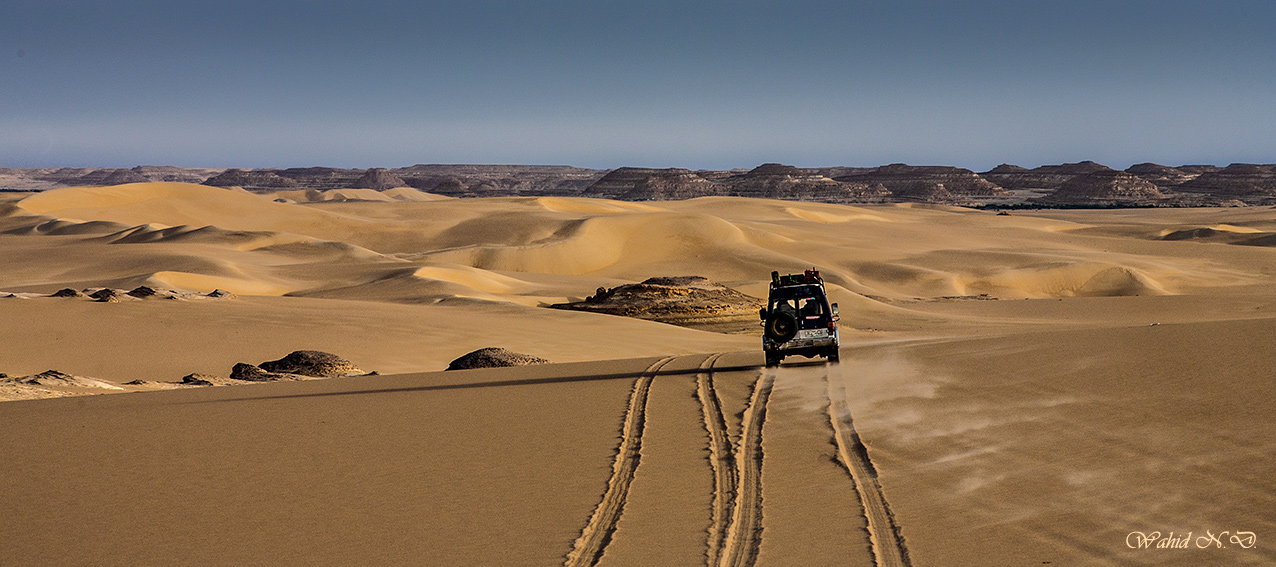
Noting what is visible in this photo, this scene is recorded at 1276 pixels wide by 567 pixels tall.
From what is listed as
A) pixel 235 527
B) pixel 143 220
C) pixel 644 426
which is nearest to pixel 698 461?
pixel 644 426

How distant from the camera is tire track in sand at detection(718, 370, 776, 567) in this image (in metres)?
6.32

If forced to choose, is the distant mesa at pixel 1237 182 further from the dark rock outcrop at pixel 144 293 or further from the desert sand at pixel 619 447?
the dark rock outcrop at pixel 144 293

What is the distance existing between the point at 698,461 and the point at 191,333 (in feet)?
55.2

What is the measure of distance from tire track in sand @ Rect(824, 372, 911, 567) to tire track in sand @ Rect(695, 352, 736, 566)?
91 cm

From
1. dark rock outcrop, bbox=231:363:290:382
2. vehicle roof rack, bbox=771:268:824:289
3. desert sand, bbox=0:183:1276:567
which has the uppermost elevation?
vehicle roof rack, bbox=771:268:824:289

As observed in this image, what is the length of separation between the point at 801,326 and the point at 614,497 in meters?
7.95

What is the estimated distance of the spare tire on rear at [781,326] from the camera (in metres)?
15.0

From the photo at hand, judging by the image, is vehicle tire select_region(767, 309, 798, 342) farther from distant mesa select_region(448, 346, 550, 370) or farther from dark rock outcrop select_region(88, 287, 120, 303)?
dark rock outcrop select_region(88, 287, 120, 303)

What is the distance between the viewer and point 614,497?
7719 millimetres

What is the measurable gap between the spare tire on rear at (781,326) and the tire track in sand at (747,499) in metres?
3.42

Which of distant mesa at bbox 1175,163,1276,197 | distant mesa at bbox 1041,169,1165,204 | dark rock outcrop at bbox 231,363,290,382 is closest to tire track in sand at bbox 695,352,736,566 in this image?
dark rock outcrop at bbox 231,363,290,382

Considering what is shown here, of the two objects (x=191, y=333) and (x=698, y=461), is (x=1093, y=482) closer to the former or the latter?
(x=698, y=461)

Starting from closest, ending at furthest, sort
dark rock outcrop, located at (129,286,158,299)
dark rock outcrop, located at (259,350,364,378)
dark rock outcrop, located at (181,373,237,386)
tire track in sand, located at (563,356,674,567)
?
tire track in sand, located at (563,356,674,567), dark rock outcrop, located at (181,373,237,386), dark rock outcrop, located at (259,350,364,378), dark rock outcrop, located at (129,286,158,299)

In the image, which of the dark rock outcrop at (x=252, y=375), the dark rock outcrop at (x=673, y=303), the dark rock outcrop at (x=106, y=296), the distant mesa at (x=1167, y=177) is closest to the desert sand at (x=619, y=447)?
the dark rock outcrop at (x=106, y=296)
